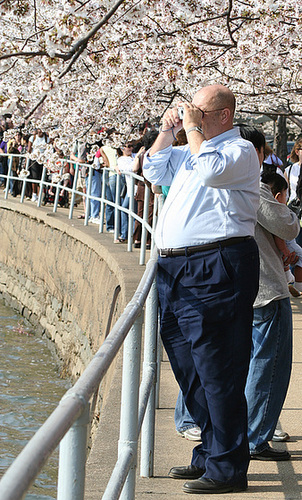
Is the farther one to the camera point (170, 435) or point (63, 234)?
point (63, 234)

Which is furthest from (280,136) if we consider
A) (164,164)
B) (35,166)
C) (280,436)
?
(164,164)

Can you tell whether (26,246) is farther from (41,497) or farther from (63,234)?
(41,497)

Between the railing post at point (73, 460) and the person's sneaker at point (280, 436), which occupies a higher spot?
the railing post at point (73, 460)

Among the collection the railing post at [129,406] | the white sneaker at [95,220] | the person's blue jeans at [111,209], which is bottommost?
the railing post at [129,406]

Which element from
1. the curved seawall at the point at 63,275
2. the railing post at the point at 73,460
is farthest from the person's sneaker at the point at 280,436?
the curved seawall at the point at 63,275

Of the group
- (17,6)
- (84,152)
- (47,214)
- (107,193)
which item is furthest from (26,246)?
(17,6)

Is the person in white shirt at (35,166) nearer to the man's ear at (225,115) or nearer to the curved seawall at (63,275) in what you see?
the curved seawall at (63,275)

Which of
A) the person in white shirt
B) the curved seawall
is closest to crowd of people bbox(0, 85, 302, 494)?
the curved seawall

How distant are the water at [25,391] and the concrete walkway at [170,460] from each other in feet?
4.72

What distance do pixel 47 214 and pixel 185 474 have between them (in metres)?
11.2

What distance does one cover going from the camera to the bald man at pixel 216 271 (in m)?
3.06

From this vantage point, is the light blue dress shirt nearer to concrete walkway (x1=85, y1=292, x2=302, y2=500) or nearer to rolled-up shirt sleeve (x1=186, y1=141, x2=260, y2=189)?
rolled-up shirt sleeve (x1=186, y1=141, x2=260, y2=189)

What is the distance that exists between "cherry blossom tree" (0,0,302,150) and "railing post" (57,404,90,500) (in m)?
2.97

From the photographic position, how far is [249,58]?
8.62 metres
